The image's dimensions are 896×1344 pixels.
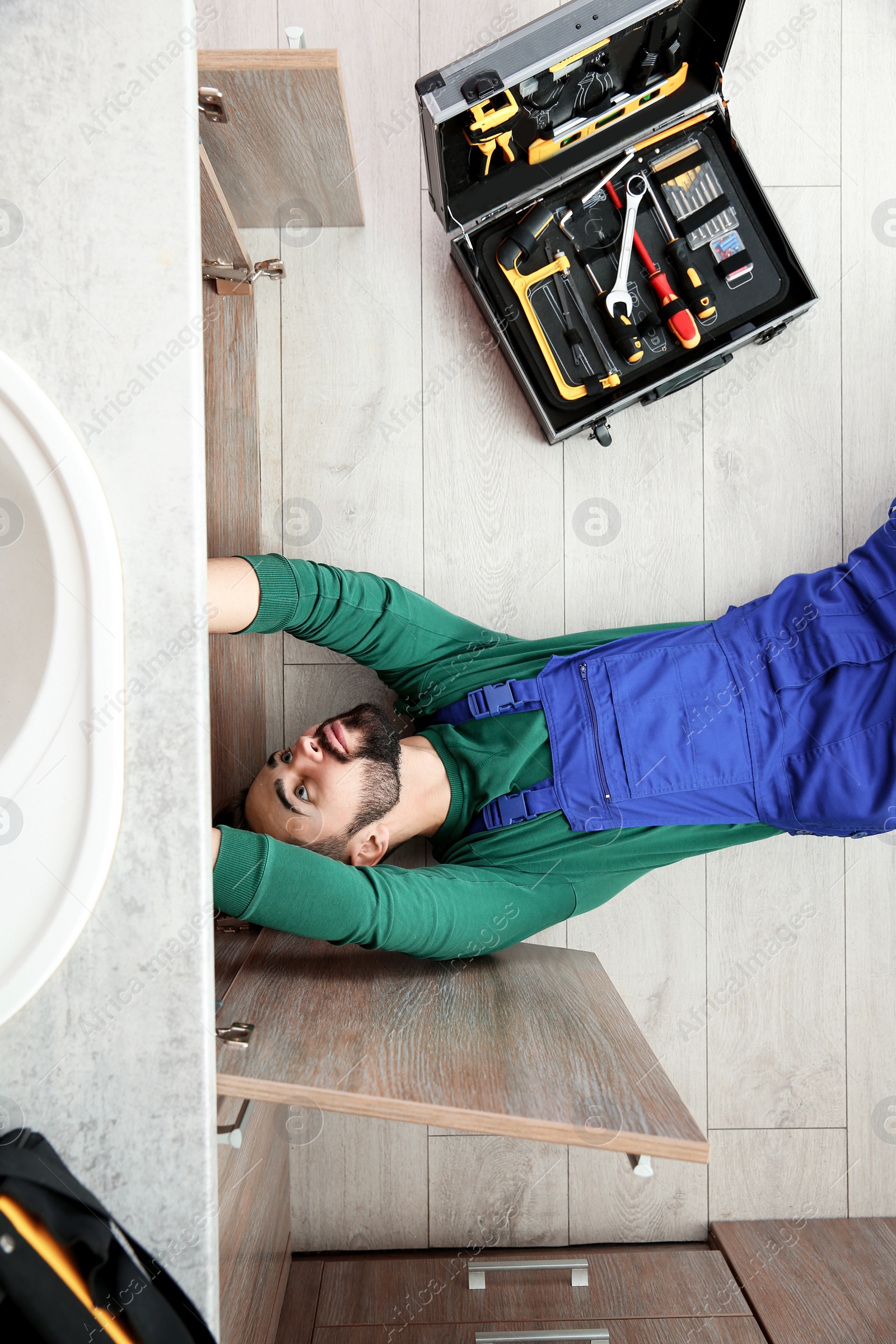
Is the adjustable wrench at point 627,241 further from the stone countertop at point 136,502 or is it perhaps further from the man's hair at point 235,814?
the man's hair at point 235,814

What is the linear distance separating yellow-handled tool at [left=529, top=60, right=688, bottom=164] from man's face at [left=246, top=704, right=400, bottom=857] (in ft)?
2.97

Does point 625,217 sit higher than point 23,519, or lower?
higher

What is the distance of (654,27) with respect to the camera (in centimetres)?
109

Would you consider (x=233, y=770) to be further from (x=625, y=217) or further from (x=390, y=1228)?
(x=625, y=217)

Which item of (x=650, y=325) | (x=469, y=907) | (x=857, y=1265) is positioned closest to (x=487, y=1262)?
(x=857, y=1265)

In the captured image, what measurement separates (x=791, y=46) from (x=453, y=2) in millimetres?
606

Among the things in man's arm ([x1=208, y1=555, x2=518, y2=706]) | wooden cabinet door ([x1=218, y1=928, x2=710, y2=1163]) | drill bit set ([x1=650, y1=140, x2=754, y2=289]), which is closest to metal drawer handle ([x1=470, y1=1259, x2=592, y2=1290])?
wooden cabinet door ([x1=218, y1=928, x2=710, y2=1163])

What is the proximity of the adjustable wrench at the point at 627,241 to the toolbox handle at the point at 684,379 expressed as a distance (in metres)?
0.14

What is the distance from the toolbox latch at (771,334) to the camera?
1.27m

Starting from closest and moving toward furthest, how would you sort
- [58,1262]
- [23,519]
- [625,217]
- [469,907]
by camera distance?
[58,1262]
[23,519]
[469,907]
[625,217]

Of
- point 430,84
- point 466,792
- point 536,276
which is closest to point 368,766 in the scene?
point 466,792

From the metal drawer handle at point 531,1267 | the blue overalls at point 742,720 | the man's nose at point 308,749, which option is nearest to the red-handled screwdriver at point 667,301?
the blue overalls at point 742,720

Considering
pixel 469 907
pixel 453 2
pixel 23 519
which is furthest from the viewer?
pixel 453 2

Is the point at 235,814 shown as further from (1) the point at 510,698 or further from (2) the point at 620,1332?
(2) the point at 620,1332
